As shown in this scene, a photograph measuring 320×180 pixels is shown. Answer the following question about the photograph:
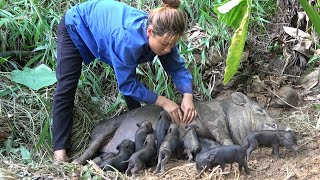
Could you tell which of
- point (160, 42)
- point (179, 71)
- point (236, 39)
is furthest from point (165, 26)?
point (179, 71)

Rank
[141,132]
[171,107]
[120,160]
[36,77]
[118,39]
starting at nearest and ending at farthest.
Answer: [118,39], [120,160], [141,132], [171,107], [36,77]

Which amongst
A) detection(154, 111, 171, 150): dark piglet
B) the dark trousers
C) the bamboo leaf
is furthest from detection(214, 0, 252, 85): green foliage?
the dark trousers

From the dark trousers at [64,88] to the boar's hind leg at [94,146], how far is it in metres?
0.17

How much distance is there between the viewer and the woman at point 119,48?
160 inches

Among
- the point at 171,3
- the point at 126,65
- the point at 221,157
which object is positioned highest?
the point at 171,3

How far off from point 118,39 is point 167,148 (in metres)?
0.89

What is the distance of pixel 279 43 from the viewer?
5.96 meters

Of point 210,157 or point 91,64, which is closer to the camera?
point 210,157

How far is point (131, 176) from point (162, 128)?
1.90ft

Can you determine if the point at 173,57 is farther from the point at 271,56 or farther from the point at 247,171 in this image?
the point at 271,56

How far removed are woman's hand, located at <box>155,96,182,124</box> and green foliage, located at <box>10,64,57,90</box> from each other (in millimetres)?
1017

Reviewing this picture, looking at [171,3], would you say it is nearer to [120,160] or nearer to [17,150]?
[120,160]

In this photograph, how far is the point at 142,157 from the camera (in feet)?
13.7

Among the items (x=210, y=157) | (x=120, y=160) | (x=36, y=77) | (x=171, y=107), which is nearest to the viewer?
(x=210, y=157)
